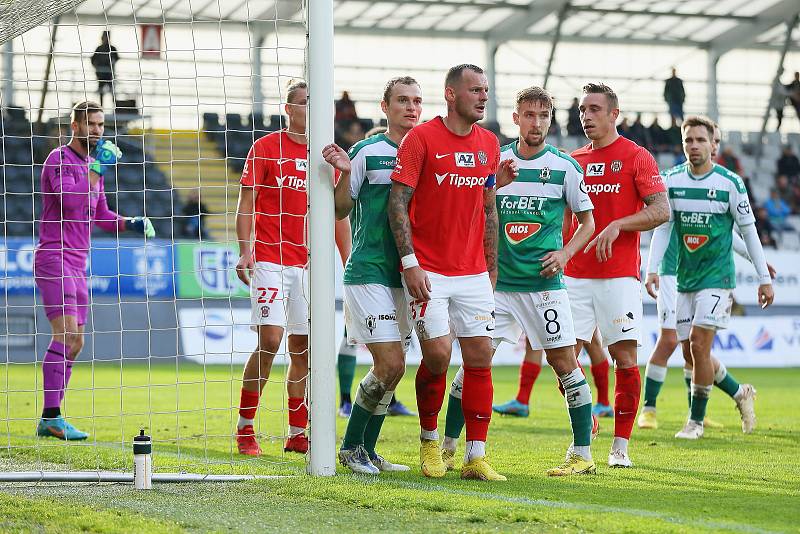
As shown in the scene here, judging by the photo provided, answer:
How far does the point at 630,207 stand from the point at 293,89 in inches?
88.9

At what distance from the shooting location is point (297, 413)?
24.9 ft

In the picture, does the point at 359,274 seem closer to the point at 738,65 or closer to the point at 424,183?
the point at 424,183

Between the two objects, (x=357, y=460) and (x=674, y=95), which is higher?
(x=674, y=95)

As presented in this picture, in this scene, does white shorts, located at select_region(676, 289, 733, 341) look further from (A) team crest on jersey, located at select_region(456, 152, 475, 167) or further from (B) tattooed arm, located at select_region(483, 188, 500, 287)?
(A) team crest on jersey, located at select_region(456, 152, 475, 167)

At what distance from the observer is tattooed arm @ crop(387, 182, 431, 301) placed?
19.2 ft

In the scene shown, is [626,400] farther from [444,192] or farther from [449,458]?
[444,192]

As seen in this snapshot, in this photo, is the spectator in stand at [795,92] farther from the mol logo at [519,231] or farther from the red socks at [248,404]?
the red socks at [248,404]

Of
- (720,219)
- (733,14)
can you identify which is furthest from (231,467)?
(733,14)

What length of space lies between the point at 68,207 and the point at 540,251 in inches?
144

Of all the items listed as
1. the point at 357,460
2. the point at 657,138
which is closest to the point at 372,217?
the point at 357,460

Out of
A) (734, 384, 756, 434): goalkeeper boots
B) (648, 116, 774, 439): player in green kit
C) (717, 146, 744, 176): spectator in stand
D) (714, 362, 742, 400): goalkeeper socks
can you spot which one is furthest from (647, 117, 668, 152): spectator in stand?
(648, 116, 774, 439): player in green kit

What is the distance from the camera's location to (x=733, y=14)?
2878 cm

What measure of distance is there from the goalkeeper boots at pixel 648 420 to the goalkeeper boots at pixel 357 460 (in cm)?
372

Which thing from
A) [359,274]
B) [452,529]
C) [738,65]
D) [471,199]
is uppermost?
[738,65]
